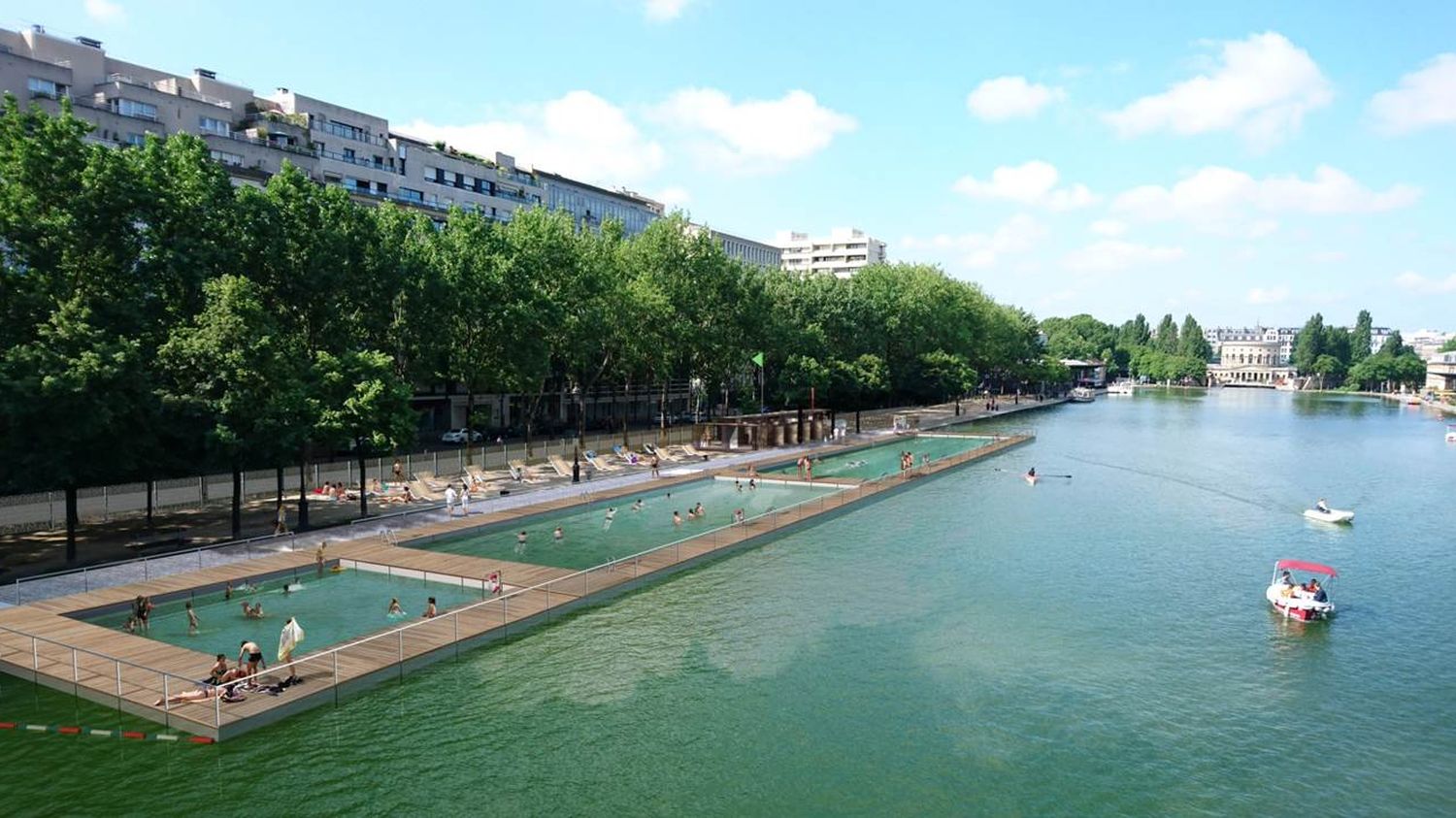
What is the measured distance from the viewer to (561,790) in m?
20.9

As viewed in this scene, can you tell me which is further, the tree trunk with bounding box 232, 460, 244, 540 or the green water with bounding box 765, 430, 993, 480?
the green water with bounding box 765, 430, 993, 480

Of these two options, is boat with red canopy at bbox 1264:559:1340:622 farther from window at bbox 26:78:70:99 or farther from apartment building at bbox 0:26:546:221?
window at bbox 26:78:70:99

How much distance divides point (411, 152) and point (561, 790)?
9069 centimetres

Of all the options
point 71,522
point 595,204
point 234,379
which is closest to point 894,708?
point 234,379

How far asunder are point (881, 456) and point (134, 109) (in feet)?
239

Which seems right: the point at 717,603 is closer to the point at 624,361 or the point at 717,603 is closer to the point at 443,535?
the point at 443,535

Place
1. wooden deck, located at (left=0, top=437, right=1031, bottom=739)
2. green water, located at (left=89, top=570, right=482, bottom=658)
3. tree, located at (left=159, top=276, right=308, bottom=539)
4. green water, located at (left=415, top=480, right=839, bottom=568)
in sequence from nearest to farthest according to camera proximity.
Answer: wooden deck, located at (left=0, top=437, right=1031, bottom=739), green water, located at (left=89, top=570, right=482, bottom=658), tree, located at (left=159, top=276, right=308, bottom=539), green water, located at (left=415, top=480, right=839, bottom=568)

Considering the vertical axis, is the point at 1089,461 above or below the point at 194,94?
below

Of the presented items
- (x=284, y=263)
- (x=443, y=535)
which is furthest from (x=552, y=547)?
(x=284, y=263)

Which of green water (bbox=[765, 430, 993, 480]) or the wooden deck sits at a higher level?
green water (bbox=[765, 430, 993, 480])

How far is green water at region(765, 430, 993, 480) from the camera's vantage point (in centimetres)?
7319

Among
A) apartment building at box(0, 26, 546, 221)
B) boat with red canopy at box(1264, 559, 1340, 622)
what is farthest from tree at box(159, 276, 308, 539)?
boat with red canopy at box(1264, 559, 1340, 622)

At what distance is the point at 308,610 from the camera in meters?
32.4

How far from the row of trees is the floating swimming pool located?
60.3ft
